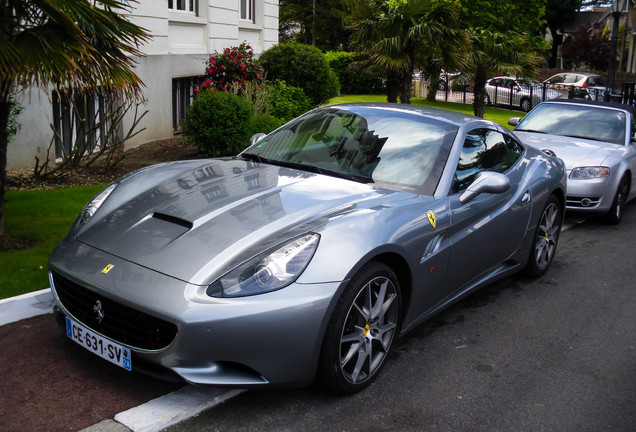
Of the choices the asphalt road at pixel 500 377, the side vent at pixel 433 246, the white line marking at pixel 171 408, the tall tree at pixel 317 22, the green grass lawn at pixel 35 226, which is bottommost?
the asphalt road at pixel 500 377

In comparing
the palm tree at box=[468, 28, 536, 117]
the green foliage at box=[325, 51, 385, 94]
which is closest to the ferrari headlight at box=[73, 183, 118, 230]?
the palm tree at box=[468, 28, 536, 117]

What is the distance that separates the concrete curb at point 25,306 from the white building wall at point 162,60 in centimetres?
518

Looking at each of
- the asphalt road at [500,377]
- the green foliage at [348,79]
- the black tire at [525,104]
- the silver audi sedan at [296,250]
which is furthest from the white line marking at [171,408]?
the black tire at [525,104]

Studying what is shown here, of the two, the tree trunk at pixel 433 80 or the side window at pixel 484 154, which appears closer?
the side window at pixel 484 154

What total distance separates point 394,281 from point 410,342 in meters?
0.85

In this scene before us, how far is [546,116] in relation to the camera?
995 centimetres

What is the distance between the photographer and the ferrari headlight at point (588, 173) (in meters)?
8.27

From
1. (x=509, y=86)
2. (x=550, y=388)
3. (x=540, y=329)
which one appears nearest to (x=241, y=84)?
(x=540, y=329)

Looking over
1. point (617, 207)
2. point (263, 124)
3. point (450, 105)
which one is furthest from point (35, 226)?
point (450, 105)

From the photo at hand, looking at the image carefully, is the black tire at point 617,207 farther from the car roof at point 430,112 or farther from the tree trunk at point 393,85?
the tree trunk at point 393,85

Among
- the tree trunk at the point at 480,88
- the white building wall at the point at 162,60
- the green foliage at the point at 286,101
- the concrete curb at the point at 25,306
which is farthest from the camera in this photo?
the tree trunk at the point at 480,88

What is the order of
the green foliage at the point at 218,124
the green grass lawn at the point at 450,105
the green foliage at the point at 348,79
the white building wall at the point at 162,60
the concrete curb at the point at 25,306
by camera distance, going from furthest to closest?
the green foliage at the point at 348,79, the green grass lawn at the point at 450,105, the green foliage at the point at 218,124, the white building wall at the point at 162,60, the concrete curb at the point at 25,306

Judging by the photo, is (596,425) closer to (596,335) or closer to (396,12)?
(596,335)

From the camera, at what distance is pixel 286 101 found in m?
13.3
